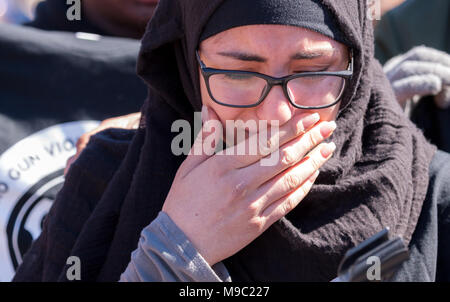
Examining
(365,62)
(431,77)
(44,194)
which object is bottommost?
(44,194)

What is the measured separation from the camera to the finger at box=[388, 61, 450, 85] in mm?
2186

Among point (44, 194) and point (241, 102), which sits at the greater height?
point (241, 102)

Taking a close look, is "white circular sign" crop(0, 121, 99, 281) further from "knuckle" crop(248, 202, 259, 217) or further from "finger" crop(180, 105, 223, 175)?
"knuckle" crop(248, 202, 259, 217)

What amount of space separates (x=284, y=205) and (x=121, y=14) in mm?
1869

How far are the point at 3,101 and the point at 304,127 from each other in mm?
1796

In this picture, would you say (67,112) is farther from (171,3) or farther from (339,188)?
(339,188)

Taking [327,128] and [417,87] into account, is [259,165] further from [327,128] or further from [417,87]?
[417,87]

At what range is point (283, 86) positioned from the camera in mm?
1430

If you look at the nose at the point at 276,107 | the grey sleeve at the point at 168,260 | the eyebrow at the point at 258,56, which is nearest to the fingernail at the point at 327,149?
the nose at the point at 276,107

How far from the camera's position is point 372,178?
4.97 feet

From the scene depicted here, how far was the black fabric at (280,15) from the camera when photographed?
4.63ft

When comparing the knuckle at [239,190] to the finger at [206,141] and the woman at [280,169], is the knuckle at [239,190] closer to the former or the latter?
the woman at [280,169]

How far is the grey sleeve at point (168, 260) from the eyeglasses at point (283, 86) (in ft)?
1.13

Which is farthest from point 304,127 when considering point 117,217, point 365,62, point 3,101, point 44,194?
point 3,101
